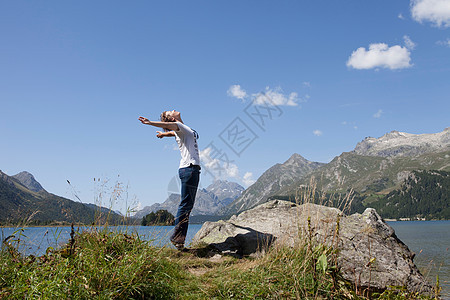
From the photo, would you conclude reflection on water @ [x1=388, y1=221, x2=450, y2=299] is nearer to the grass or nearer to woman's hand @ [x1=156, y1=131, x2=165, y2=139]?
the grass

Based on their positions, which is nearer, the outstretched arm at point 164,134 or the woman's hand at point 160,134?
the outstretched arm at point 164,134

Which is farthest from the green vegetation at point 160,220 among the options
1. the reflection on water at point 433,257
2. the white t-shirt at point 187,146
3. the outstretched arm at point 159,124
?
the reflection on water at point 433,257

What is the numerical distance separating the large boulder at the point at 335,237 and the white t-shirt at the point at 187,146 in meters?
2.68

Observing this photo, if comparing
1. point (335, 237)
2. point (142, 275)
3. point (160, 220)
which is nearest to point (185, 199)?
point (160, 220)

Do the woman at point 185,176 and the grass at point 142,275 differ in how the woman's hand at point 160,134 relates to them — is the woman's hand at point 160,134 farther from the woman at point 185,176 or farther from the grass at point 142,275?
the grass at point 142,275

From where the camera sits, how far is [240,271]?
5391 millimetres

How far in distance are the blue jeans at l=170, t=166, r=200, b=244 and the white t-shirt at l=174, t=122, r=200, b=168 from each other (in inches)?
7.2

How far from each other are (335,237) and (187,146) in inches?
164

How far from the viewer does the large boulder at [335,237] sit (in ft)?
19.9

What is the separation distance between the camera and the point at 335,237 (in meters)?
6.37

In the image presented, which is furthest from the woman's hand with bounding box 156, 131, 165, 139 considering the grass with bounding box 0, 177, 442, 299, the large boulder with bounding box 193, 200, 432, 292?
the large boulder with bounding box 193, 200, 432, 292

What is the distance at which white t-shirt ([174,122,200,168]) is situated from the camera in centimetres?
772

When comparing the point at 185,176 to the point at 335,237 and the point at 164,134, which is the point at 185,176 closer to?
the point at 164,134

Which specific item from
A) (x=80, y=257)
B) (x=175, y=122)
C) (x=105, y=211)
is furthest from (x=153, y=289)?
(x=175, y=122)
